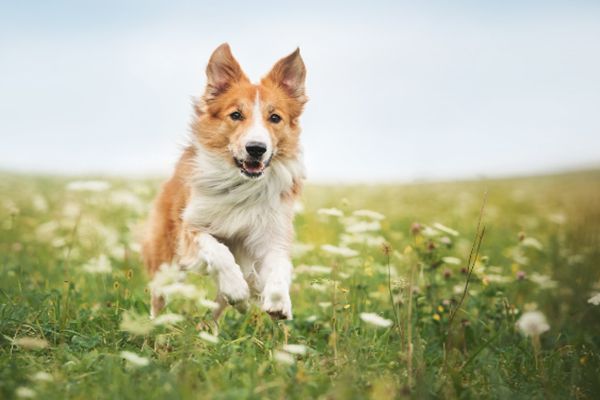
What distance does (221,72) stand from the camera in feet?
16.3

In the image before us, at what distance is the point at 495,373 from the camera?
3570 mm

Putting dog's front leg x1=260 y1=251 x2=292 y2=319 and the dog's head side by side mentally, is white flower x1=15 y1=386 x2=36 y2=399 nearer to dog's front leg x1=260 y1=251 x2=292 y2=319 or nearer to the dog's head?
dog's front leg x1=260 y1=251 x2=292 y2=319

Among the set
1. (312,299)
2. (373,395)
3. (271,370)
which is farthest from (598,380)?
(312,299)

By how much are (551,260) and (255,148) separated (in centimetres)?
473

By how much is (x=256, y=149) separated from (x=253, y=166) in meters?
0.17

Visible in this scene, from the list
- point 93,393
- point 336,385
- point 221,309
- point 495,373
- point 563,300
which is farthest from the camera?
point 563,300

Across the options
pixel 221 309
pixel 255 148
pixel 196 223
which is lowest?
pixel 221 309

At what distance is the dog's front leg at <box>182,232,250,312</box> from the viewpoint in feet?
13.0

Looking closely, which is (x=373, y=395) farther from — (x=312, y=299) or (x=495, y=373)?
(x=312, y=299)

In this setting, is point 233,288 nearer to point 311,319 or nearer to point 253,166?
point 311,319

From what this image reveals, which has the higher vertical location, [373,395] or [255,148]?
[255,148]

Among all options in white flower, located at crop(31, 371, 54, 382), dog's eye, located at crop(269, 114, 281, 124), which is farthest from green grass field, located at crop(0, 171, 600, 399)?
dog's eye, located at crop(269, 114, 281, 124)

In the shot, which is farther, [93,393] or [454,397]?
[454,397]

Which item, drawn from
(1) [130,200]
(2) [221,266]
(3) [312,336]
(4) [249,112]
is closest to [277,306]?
(2) [221,266]
